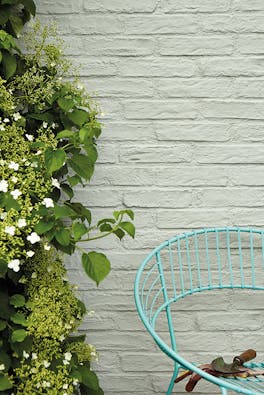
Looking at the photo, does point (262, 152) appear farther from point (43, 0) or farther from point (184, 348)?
point (43, 0)

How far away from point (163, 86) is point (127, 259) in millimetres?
575

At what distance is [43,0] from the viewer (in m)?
1.98

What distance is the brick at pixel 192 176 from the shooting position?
1999 millimetres

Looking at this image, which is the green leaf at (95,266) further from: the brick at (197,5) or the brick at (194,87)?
the brick at (197,5)

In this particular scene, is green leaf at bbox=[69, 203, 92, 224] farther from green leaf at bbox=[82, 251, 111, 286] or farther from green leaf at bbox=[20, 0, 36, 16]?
green leaf at bbox=[20, 0, 36, 16]

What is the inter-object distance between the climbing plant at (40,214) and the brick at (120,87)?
0.04 meters

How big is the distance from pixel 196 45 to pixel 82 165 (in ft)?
1.89

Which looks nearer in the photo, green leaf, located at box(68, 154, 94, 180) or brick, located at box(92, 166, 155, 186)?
green leaf, located at box(68, 154, 94, 180)

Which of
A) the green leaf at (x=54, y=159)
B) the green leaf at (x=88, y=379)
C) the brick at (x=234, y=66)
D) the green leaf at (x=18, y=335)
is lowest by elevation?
the green leaf at (x=88, y=379)

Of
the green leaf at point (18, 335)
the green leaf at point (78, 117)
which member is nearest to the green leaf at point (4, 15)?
the green leaf at point (78, 117)

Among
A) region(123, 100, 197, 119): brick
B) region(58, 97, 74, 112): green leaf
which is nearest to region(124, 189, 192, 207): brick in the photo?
region(123, 100, 197, 119): brick

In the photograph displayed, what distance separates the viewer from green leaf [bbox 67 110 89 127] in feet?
6.06

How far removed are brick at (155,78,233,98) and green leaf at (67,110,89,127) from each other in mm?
278

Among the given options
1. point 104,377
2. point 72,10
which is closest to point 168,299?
point 104,377
